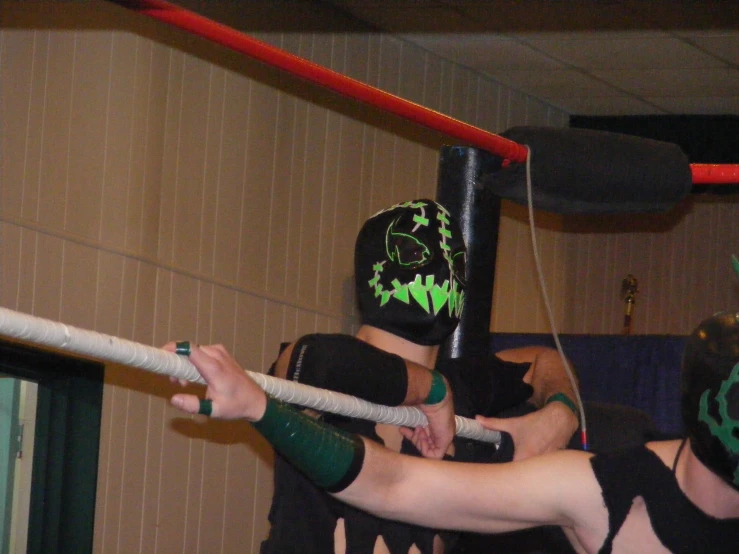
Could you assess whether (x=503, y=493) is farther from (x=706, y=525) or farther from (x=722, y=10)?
(x=722, y=10)

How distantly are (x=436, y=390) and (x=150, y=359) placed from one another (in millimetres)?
602

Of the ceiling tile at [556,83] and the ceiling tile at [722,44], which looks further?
the ceiling tile at [556,83]

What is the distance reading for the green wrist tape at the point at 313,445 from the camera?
4.56 ft

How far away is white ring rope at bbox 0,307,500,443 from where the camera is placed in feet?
4.06

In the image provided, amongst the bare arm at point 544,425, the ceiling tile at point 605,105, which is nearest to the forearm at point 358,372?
the bare arm at point 544,425

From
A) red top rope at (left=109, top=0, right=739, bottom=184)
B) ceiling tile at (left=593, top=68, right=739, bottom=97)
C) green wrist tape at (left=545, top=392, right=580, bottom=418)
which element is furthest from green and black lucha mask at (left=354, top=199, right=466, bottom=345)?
ceiling tile at (left=593, top=68, right=739, bottom=97)

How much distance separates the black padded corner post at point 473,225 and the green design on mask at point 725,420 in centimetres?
101

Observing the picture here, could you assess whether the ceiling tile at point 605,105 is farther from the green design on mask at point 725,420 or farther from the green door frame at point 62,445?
the green design on mask at point 725,420

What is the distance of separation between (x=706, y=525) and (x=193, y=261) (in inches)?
124

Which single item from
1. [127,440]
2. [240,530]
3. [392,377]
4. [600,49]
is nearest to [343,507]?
[392,377]

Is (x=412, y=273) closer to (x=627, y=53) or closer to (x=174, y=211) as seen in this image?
(x=174, y=211)

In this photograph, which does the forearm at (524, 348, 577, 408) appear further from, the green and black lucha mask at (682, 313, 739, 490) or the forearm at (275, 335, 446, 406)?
the green and black lucha mask at (682, 313, 739, 490)

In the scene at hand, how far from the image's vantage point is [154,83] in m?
4.27

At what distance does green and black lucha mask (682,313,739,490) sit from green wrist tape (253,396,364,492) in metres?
0.43
